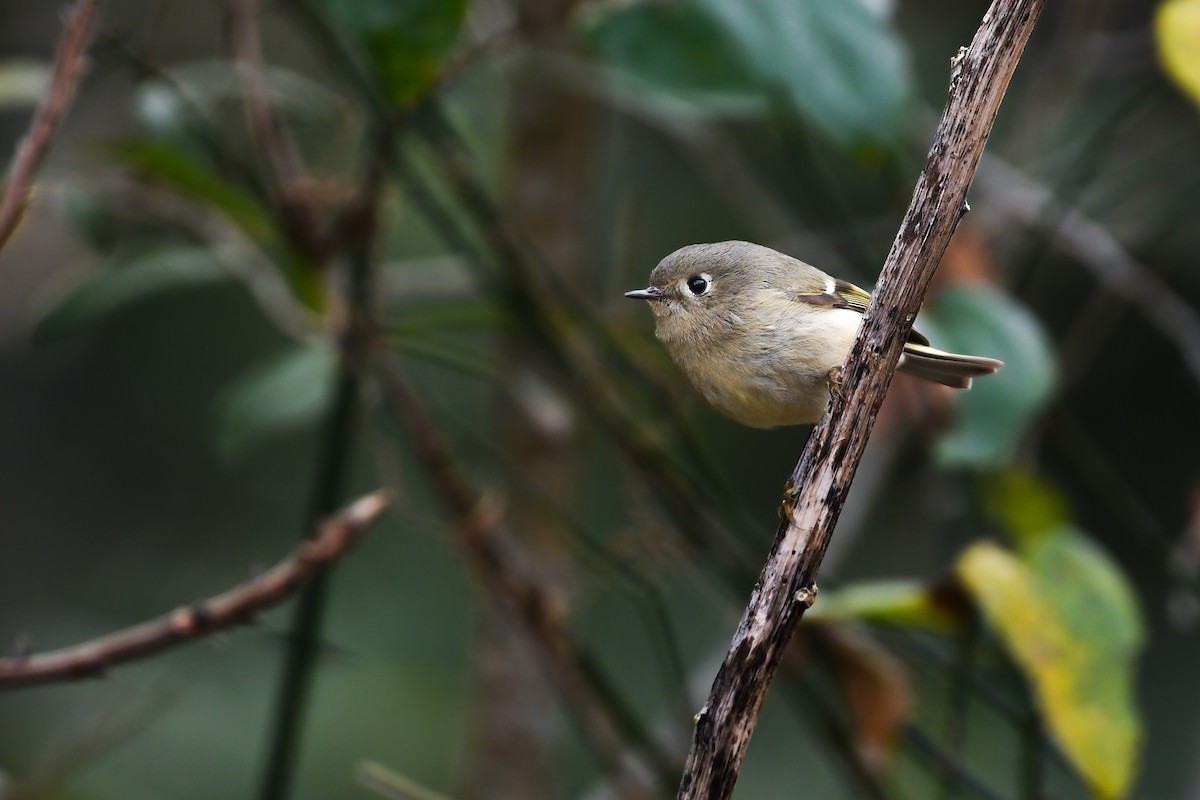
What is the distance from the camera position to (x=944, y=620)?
6.69 feet

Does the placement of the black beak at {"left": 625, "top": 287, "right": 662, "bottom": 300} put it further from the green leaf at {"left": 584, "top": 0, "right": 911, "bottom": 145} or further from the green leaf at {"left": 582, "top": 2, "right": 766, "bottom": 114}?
the green leaf at {"left": 582, "top": 2, "right": 766, "bottom": 114}

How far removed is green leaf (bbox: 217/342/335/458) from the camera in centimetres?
260

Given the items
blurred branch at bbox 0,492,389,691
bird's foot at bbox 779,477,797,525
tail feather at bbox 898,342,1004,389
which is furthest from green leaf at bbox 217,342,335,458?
bird's foot at bbox 779,477,797,525

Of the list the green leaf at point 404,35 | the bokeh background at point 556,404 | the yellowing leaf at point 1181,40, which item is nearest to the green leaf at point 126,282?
the bokeh background at point 556,404

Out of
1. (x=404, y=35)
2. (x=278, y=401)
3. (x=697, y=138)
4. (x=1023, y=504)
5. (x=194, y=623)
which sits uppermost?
(x=404, y=35)

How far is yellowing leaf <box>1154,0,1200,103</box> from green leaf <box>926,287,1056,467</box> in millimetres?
494

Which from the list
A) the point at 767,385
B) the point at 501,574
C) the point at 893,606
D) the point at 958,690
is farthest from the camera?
the point at 501,574

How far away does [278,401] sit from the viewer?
2.61m

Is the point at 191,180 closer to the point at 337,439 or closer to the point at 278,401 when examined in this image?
the point at 278,401

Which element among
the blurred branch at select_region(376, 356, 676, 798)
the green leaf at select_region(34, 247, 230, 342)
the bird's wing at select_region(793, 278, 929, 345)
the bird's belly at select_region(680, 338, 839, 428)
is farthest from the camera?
the green leaf at select_region(34, 247, 230, 342)

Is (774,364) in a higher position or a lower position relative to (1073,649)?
higher

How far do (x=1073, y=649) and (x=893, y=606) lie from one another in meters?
0.31

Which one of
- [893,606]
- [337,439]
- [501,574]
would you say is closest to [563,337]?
[501,574]

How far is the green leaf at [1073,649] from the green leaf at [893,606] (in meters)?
0.06
